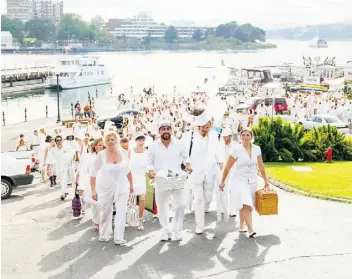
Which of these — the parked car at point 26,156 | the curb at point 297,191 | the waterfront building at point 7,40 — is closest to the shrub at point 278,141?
the curb at point 297,191

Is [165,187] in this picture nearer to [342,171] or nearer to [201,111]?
[201,111]

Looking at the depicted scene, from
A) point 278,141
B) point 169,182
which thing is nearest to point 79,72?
point 278,141

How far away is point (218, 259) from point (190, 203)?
246 cm

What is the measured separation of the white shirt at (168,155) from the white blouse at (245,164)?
689mm

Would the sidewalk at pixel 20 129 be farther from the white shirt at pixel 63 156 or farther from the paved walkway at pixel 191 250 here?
the paved walkway at pixel 191 250

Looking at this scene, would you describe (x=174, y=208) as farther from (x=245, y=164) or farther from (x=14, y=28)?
(x=14, y=28)

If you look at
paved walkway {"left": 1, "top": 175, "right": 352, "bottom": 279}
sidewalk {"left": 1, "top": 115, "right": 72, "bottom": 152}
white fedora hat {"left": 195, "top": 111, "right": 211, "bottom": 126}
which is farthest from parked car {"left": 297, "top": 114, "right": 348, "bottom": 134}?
white fedora hat {"left": 195, "top": 111, "right": 211, "bottom": 126}

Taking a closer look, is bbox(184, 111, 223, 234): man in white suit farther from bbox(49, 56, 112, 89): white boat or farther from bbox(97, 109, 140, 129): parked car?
bbox(49, 56, 112, 89): white boat

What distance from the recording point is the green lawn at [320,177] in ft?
36.4

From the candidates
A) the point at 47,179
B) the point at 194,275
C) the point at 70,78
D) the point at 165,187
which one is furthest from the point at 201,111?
the point at 70,78

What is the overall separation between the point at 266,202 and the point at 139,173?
6.39 feet

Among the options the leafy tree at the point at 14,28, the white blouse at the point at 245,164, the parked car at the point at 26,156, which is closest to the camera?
the white blouse at the point at 245,164

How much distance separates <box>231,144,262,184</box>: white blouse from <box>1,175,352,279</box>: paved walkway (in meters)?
0.83

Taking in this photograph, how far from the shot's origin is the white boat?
70.9 meters
